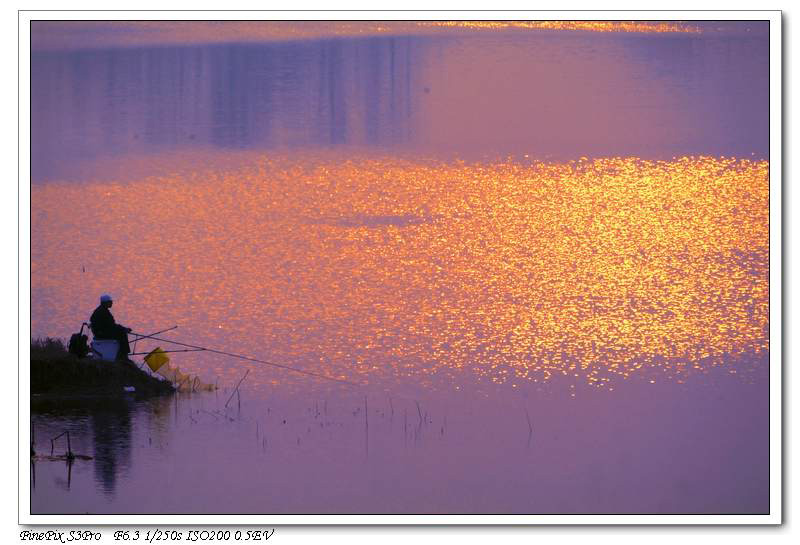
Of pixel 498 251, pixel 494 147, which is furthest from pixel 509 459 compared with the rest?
pixel 494 147

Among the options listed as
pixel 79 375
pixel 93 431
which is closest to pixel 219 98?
pixel 79 375

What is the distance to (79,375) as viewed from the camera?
10336mm

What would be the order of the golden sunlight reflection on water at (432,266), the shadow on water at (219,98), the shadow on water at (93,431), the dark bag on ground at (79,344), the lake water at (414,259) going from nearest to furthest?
the shadow on water at (93,431)
the lake water at (414,259)
the shadow on water at (219,98)
the dark bag on ground at (79,344)
the golden sunlight reflection on water at (432,266)

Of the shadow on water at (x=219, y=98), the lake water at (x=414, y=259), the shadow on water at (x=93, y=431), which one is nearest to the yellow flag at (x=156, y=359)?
the lake water at (x=414, y=259)

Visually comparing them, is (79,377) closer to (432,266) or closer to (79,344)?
(79,344)

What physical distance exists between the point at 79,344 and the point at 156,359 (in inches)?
16.7

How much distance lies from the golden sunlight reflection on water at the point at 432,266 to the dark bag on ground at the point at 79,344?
101 millimetres

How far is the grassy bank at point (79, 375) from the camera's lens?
386 inches

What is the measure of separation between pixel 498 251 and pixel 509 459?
1.32 meters

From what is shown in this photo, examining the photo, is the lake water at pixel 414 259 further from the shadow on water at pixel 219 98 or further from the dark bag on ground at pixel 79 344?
the dark bag on ground at pixel 79 344

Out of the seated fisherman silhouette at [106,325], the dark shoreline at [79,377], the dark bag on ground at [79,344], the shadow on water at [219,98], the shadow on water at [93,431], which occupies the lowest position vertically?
the shadow on water at [93,431]

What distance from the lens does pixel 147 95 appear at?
34.8ft

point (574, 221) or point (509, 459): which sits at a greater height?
point (574, 221)
